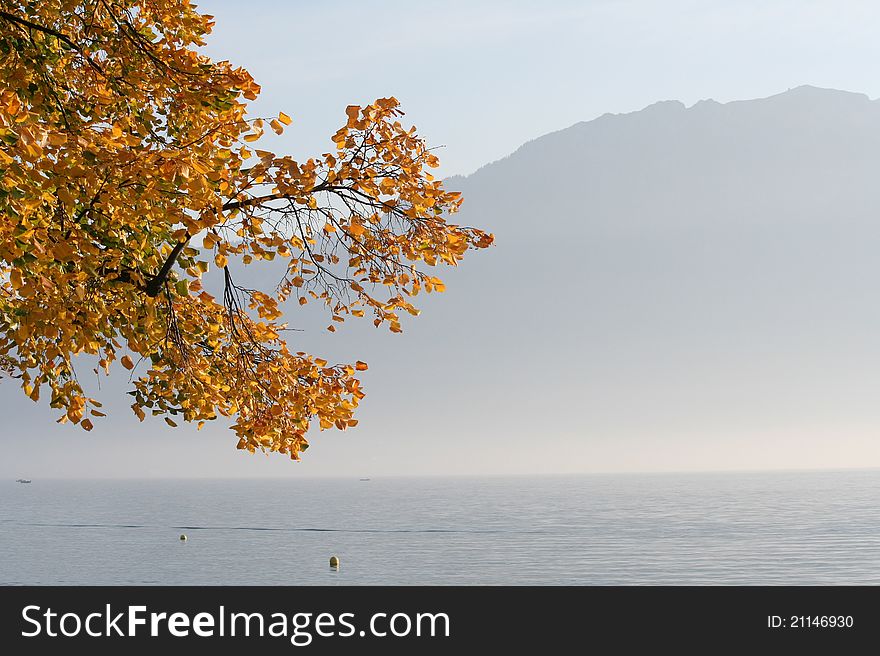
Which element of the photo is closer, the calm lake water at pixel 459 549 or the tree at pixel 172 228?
the tree at pixel 172 228

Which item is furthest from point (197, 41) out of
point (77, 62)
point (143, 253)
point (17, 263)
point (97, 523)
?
point (97, 523)

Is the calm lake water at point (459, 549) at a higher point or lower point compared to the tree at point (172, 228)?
lower

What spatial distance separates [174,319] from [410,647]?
6.80 meters

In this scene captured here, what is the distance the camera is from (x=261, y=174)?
31.9 ft

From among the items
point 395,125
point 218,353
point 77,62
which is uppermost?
point 77,62

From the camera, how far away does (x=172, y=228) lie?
37.7ft

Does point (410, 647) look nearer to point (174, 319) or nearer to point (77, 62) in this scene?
point (174, 319)

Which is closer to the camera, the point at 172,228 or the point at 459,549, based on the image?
the point at 172,228

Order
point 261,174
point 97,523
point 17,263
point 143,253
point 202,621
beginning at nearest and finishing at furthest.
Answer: point 17,263, point 261,174, point 143,253, point 202,621, point 97,523

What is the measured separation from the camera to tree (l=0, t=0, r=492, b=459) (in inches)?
356

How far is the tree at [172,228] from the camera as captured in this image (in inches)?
356

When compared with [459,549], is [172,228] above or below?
above

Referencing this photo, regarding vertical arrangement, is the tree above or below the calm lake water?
above

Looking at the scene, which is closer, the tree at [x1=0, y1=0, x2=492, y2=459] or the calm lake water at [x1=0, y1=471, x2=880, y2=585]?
the tree at [x1=0, y1=0, x2=492, y2=459]
